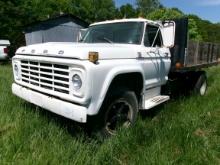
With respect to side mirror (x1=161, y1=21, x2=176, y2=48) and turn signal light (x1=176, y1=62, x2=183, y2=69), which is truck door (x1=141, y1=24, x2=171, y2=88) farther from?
turn signal light (x1=176, y1=62, x2=183, y2=69)

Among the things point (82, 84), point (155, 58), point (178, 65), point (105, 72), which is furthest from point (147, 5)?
point (82, 84)

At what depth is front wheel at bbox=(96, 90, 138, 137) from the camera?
5.00 metres

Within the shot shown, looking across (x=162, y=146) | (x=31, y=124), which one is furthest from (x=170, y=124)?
(x=31, y=124)

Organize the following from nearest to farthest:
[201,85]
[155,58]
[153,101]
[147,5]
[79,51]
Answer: [79,51], [153,101], [155,58], [201,85], [147,5]

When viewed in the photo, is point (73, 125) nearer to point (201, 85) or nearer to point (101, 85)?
point (101, 85)

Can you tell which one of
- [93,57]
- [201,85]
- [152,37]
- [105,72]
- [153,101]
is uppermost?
[152,37]

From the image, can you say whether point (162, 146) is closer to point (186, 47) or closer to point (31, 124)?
point (31, 124)

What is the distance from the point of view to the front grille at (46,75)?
476 cm

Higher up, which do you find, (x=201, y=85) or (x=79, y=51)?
(x=79, y=51)

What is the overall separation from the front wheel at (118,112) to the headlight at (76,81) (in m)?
0.64

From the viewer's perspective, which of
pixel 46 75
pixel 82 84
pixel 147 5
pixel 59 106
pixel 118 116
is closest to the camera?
pixel 82 84

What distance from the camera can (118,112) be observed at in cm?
530

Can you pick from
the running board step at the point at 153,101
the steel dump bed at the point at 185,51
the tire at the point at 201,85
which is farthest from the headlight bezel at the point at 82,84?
the tire at the point at 201,85

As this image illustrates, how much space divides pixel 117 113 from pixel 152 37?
7.13ft
